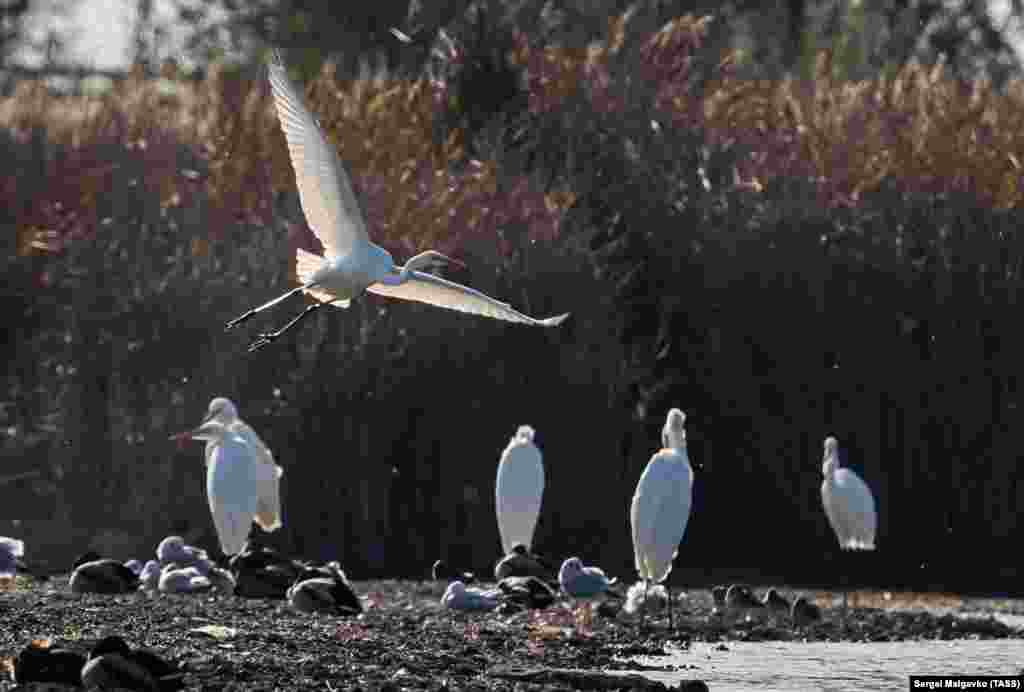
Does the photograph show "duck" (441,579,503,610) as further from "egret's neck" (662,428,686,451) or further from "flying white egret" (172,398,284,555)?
"flying white egret" (172,398,284,555)

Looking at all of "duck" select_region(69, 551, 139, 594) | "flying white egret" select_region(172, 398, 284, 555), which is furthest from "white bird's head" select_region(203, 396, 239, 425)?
"duck" select_region(69, 551, 139, 594)

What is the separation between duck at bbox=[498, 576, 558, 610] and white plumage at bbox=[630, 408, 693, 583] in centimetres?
66

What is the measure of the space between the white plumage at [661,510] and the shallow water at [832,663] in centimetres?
105

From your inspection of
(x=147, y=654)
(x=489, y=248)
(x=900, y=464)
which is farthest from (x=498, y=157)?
(x=147, y=654)

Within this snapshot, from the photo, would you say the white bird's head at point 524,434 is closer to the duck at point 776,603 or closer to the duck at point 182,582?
the duck at point 776,603

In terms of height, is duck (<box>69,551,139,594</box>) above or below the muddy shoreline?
above

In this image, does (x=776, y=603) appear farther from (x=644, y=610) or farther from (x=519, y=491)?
(x=519, y=491)

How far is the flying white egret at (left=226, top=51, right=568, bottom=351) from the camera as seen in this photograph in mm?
11805

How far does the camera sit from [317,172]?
11984mm

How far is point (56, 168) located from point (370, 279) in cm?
1249

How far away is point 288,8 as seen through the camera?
1479 inches

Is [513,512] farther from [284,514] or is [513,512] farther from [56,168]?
[56,168]

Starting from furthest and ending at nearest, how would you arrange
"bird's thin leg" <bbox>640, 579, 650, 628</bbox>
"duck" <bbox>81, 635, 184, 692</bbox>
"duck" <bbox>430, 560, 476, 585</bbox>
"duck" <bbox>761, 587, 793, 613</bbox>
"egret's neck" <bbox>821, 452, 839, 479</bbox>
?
"egret's neck" <bbox>821, 452, 839, 479</bbox> → "duck" <bbox>430, 560, 476, 585</bbox> → "duck" <bbox>761, 587, 793, 613</bbox> → "bird's thin leg" <bbox>640, 579, 650, 628</bbox> → "duck" <bbox>81, 635, 184, 692</bbox>

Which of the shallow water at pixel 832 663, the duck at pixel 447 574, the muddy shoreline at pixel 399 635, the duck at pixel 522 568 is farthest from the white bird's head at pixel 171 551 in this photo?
the shallow water at pixel 832 663
